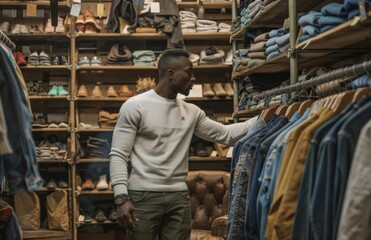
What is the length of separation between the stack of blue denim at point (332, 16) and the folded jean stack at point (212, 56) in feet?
12.0

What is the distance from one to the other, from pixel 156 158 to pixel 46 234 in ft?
10.9

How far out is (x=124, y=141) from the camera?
2.99 metres

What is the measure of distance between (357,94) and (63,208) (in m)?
4.69

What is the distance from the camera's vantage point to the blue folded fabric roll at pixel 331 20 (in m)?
2.46

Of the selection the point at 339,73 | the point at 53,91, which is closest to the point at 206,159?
the point at 53,91

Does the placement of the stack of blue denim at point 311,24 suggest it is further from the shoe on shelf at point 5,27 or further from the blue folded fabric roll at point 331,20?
the shoe on shelf at point 5,27

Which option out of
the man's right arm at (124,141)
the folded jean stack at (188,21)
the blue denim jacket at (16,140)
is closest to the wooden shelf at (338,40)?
the man's right arm at (124,141)

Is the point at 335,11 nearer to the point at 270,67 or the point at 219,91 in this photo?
the point at 270,67

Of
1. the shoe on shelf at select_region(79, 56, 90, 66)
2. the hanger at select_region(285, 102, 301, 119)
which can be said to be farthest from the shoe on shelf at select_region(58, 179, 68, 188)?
the hanger at select_region(285, 102, 301, 119)

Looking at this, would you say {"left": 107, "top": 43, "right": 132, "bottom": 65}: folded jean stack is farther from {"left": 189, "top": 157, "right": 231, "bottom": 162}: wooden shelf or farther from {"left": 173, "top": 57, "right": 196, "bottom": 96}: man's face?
{"left": 173, "top": 57, "right": 196, "bottom": 96}: man's face

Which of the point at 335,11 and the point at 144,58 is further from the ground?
the point at 144,58

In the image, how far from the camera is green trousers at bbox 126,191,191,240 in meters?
2.95

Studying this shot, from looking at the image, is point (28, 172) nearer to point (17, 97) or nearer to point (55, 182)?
point (17, 97)

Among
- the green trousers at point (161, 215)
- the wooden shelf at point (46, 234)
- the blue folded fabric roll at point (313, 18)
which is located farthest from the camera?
the wooden shelf at point (46, 234)
